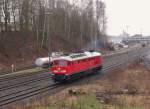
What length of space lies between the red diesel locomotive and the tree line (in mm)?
15550

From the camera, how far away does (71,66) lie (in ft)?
116

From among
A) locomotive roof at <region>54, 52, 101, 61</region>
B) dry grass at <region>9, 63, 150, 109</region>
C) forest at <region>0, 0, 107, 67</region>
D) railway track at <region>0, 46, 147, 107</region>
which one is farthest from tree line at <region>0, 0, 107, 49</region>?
dry grass at <region>9, 63, 150, 109</region>

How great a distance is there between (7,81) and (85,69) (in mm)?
9830

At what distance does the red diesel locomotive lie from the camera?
3488 cm

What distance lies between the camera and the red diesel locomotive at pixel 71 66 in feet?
114

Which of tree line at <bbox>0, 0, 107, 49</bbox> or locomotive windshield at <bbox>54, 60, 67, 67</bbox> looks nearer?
locomotive windshield at <bbox>54, 60, 67, 67</bbox>

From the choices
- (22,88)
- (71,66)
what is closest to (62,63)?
(71,66)

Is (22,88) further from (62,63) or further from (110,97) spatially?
(110,97)

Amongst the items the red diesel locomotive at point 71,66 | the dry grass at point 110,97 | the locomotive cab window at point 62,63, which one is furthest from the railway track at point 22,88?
the dry grass at point 110,97

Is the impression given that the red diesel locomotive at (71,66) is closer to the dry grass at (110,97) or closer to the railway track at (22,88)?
the railway track at (22,88)

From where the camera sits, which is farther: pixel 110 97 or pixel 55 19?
pixel 55 19

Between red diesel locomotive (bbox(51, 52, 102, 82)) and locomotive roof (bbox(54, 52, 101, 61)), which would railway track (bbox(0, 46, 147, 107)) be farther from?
locomotive roof (bbox(54, 52, 101, 61))

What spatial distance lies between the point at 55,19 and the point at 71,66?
5028 centimetres

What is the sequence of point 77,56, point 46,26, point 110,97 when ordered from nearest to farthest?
point 110,97 → point 77,56 → point 46,26
